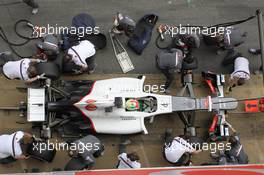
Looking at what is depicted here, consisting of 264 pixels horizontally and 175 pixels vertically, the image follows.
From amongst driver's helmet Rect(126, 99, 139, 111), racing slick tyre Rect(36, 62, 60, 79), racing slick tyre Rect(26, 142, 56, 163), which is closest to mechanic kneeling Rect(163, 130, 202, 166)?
driver's helmet Rect(126, 99, 139, 111)

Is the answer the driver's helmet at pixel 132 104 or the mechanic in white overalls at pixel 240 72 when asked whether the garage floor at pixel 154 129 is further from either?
the driver's helmet at pixel 132 104

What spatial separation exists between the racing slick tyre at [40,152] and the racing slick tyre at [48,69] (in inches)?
61.4

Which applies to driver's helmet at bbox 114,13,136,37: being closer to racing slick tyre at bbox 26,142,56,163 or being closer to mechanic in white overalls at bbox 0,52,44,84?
mechanic in white overalls at bbox 0,52,44,84

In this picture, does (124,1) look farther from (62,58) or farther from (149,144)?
(149,144)

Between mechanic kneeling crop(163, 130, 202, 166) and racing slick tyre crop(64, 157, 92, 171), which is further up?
mechanic kneeling crop(163, 130, 202, 166)

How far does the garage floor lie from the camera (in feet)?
31.6

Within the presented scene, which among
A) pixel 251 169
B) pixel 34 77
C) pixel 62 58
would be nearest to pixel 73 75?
pixel 62 58

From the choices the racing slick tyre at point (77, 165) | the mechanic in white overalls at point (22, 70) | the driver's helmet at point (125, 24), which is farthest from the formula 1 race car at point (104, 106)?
the driver's helmet at point (125, 24)

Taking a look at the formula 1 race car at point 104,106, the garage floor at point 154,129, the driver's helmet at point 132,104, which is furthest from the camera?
the garage floor at point 154,129

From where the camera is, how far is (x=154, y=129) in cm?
997

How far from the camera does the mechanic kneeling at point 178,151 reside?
9.08m

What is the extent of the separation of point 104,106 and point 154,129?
168 centimetres

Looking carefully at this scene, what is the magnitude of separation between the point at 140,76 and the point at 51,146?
2643 mm

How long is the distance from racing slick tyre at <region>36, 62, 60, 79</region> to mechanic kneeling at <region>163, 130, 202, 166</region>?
304 centimetres
